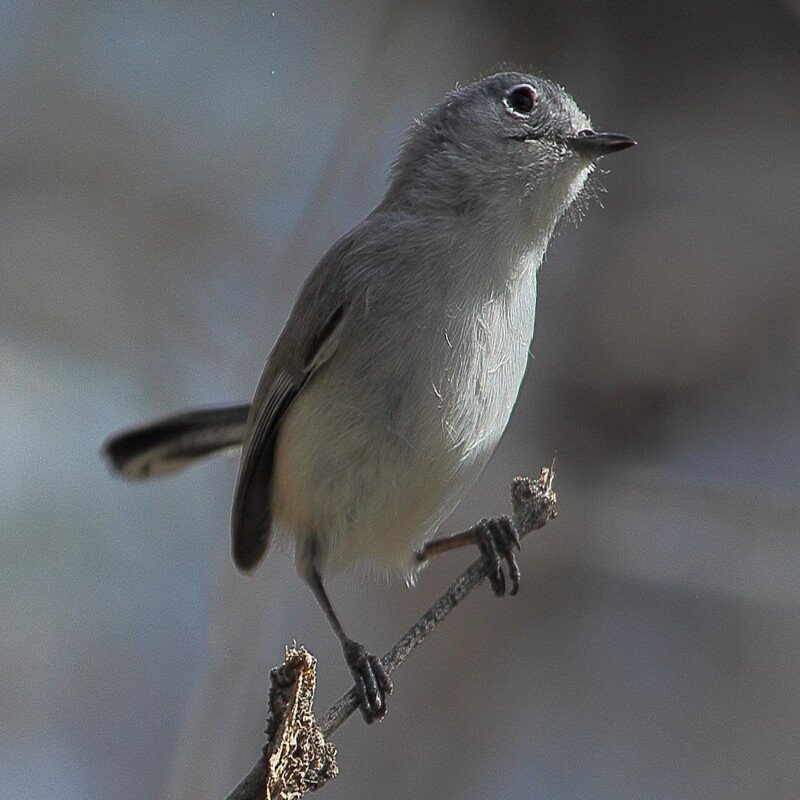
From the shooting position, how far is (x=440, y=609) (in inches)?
68.7

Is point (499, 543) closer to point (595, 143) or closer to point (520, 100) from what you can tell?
point (595, 143)

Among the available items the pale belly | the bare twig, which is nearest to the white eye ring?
the pale belly

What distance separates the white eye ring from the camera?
8.53 ft

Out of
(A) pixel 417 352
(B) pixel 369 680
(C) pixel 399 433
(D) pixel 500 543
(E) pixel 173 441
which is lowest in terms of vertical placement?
(E) pixel 173 441

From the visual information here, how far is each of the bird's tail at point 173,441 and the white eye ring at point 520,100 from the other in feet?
3.44

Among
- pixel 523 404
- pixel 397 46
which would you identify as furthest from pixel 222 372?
pixel 397 46

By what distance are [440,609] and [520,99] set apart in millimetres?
1333

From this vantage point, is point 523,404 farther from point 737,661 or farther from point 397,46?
point 397,46

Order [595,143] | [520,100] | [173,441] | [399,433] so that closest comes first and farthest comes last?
1. [399,433]
2. [595,143]
3. [520,100]
4. [173,441]

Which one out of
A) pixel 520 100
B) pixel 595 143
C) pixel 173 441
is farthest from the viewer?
pixel 173 441

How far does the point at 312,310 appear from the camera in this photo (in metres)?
2.61

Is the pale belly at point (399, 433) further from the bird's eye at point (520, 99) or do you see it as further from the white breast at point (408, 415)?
the bird's eye at point (520, 99)

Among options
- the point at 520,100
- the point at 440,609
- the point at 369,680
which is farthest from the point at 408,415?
the point at 520,100

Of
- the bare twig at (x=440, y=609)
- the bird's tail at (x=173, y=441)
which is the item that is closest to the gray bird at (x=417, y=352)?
the bare twig at (x=440, y=609)
